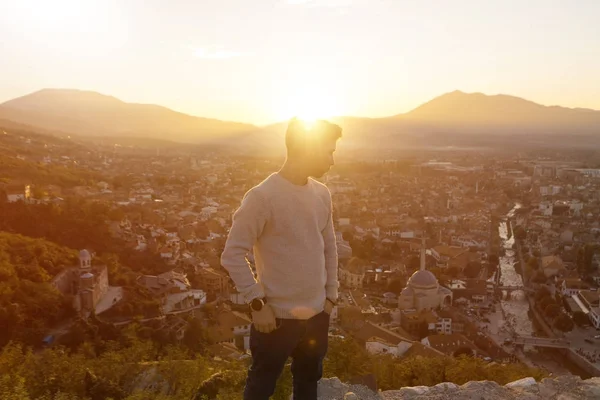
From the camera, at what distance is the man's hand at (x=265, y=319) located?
178cm

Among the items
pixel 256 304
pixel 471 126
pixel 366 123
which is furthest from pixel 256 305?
pixel 471 126

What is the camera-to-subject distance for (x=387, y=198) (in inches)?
1547

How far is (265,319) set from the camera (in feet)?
5.87

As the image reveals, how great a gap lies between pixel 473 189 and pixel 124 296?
38.2 metres

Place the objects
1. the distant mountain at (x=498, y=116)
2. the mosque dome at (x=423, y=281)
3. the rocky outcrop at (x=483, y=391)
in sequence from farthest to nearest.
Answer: the distant mountain at (x=498, y=116)
the mosque dome at (x=423, y=281)
the rocky outcrop at (x=483, y=391)

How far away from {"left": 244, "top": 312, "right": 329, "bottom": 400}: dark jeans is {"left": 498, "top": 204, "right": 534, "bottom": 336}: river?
51.7 feet

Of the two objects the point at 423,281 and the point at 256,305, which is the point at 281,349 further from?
the point at 423,281

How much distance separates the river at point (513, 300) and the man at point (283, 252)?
15895 mm

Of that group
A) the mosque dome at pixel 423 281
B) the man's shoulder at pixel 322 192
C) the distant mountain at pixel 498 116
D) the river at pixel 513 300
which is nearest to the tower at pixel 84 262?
the mosque dome at pixel 423 281

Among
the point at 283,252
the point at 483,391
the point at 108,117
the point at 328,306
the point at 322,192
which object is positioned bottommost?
the point at 483,391

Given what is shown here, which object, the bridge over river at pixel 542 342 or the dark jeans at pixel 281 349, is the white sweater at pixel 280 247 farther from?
the bridge over river at pixel 542 342

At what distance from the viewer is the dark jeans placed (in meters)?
1.85

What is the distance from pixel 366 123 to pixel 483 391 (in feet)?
376

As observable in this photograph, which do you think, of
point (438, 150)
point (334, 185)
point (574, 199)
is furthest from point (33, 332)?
point (438, 150)
